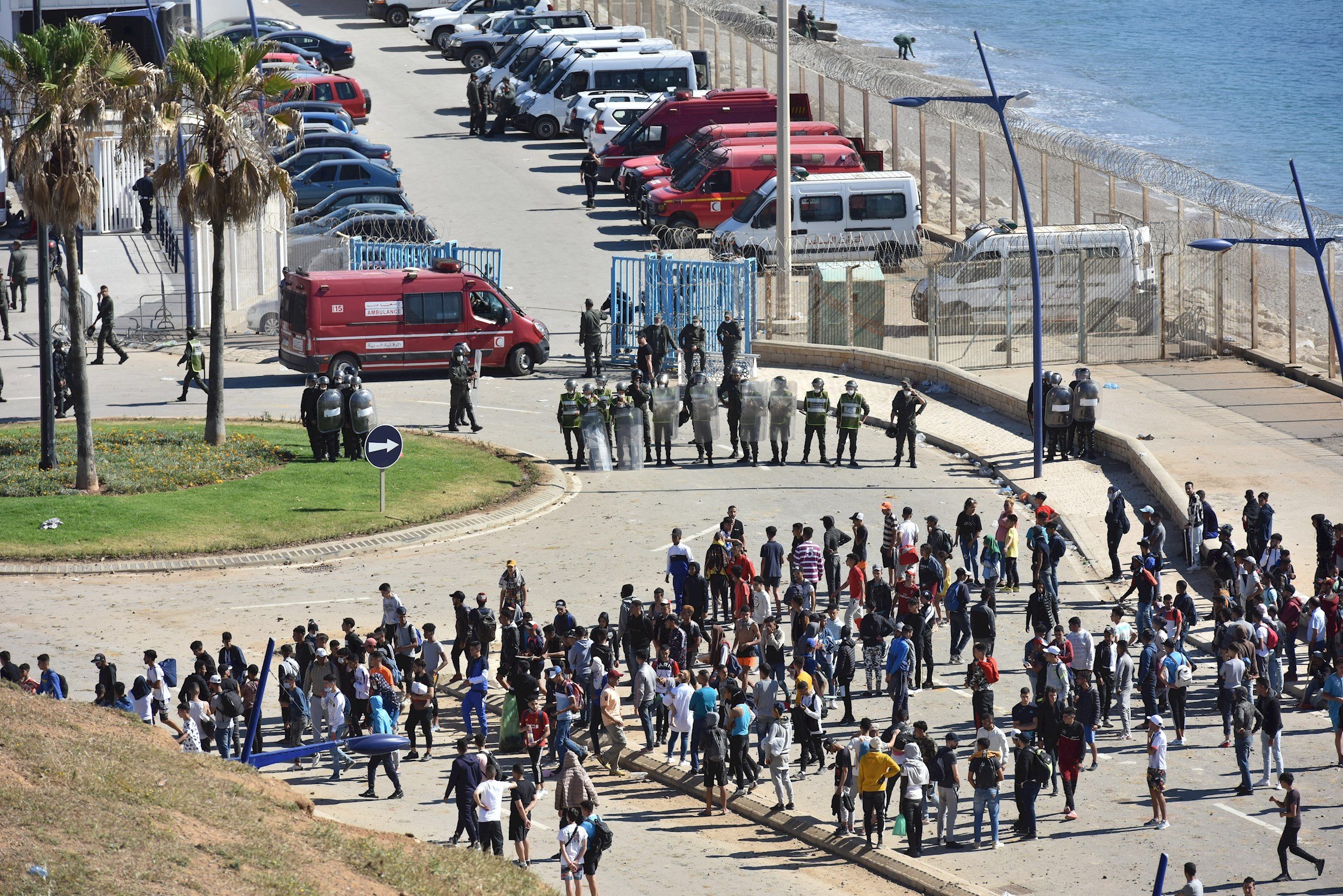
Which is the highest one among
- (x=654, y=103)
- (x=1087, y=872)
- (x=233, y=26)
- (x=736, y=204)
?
(x=233, y=26)

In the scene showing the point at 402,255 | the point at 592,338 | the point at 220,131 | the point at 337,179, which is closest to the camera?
the point at 220,131

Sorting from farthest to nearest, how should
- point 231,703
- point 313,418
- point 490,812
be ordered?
point 313,418
point 231,703
point 490,812

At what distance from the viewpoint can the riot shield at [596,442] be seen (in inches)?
1119

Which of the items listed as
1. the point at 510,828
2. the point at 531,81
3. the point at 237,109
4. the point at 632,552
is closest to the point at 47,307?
the point at 237,109

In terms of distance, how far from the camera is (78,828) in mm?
13484

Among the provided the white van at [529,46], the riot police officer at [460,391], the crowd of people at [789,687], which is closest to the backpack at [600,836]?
the crowd of people at [789,687]

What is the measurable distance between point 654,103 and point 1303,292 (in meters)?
17.8

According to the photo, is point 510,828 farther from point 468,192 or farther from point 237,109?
point 468,192

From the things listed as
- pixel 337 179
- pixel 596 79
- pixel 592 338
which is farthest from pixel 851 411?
pixel 596 79

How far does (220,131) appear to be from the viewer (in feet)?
88.5

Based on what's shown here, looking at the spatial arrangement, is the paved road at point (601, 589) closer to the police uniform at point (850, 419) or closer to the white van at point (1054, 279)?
the police uniform at point (850, 419)

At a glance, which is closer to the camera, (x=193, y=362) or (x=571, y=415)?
(x=571, y=415)

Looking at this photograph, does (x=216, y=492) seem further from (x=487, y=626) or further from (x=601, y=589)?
(x=487, y=626)

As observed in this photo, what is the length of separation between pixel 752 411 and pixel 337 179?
→ 17.8m
